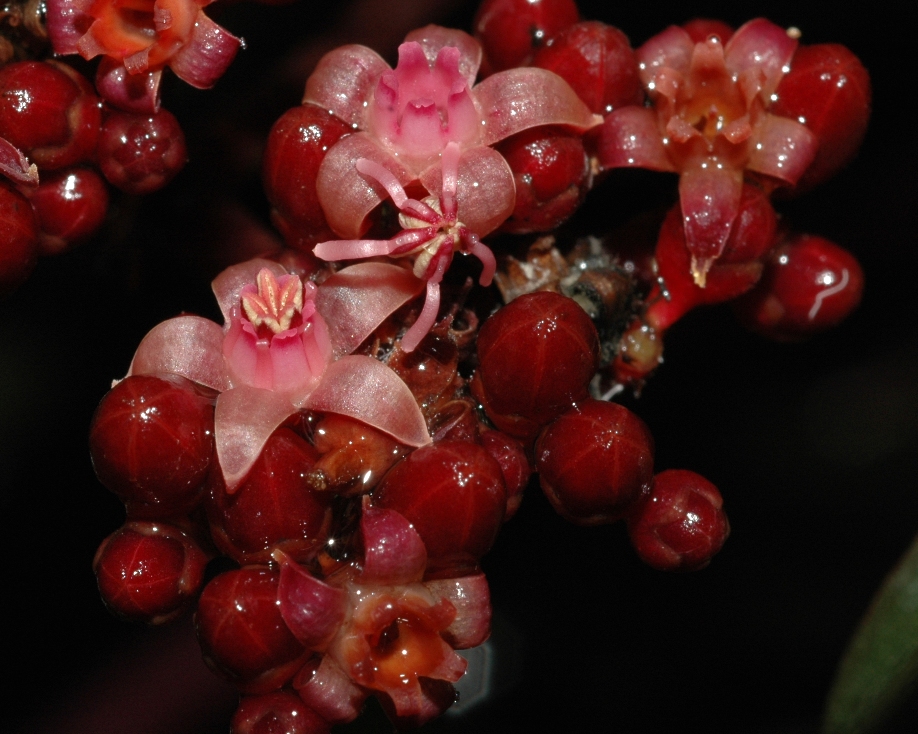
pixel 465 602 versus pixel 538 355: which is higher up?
pixel 538 355

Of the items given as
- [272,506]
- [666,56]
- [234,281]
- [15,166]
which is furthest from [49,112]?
[666,56]

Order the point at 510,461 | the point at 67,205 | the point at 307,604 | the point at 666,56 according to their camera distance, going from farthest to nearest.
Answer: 1. the point at 666,56
2. the point at 67,205
3. the point at 510,461
4. the point at 307,604

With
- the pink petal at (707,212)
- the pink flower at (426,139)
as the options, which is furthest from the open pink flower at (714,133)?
the pink flower at (426,139)

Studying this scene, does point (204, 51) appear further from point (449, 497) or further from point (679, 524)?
point (679, 524)

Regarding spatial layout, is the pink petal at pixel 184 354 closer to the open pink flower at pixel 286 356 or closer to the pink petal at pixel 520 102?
the open pink flower at pixel 286 356

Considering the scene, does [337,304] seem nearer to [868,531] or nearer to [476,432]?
[476,432]

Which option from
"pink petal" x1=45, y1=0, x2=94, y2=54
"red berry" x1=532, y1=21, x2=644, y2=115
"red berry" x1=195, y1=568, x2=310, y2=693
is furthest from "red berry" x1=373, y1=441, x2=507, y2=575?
"pink petal" x1=45, y1=0, x2=94, y2=54

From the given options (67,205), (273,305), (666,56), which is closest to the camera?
(273,305)
